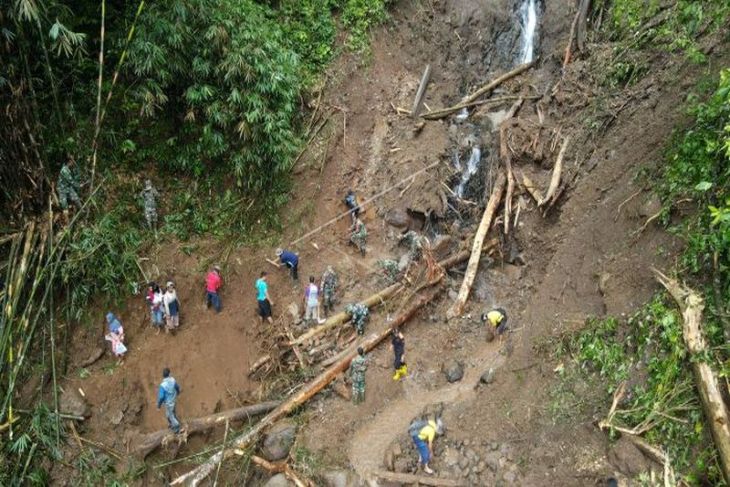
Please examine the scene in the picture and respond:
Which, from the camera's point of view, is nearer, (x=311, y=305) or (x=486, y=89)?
(x=311, y=305)

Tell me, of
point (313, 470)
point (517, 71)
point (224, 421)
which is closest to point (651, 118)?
point (517, 71)

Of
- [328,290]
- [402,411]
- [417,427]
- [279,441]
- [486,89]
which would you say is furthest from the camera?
[486,89]

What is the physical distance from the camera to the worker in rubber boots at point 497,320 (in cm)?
1071

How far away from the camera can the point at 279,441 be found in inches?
372

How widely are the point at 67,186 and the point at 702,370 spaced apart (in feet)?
38.3

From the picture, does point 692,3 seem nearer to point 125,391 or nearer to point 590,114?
point 590,114

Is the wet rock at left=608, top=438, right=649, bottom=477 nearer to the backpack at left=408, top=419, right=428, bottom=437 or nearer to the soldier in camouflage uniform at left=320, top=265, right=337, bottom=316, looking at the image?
the backpack at left=408, top=419, right=428, bottom=437

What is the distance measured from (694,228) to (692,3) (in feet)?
20.3

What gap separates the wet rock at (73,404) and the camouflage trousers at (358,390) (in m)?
5.36

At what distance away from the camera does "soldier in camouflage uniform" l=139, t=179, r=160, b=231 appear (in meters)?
11.7

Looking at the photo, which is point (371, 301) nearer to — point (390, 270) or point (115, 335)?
point (390, 270)

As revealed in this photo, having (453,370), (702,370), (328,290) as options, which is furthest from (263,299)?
(702,370)

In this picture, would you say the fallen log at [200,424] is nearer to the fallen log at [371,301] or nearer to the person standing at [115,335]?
the fallen log at [371,301]

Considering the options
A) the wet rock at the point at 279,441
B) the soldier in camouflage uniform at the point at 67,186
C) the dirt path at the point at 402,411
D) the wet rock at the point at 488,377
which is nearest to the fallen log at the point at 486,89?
the dirt path at the point at 402,411
